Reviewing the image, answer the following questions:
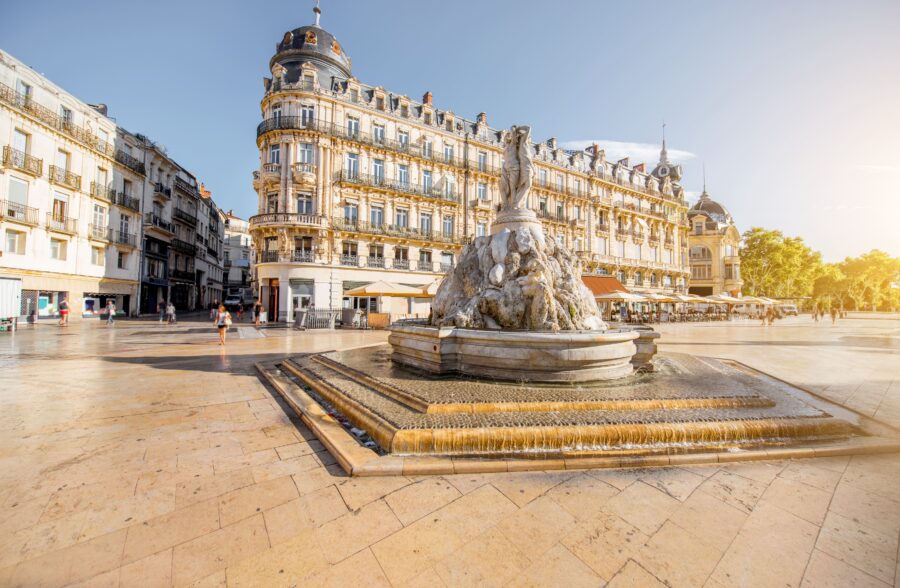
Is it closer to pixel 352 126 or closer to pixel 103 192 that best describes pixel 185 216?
pixel 103 192

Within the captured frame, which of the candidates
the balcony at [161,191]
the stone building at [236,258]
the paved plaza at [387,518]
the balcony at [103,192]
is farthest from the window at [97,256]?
the stone building at [236,258]

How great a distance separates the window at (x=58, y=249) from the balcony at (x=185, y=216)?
13150mm

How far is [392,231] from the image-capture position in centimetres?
2889

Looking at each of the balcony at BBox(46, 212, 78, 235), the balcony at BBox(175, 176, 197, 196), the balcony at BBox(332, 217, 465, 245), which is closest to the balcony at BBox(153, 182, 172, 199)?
the balcony at BBox(175, 176, 197, 196)

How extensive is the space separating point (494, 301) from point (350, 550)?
565 cm

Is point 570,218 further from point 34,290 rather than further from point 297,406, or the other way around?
point 34,290

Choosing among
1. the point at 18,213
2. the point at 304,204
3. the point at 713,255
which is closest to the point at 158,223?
the point at 18,213

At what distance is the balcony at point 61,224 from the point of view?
72.2 ft

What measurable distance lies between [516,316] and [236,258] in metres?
71.0

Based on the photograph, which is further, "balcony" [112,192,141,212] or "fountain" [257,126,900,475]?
"balcony" [112,192,141,212]

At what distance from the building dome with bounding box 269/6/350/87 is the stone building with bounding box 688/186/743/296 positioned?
5366 centimetres

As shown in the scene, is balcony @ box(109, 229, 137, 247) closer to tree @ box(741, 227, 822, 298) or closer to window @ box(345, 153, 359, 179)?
window @ box(345, 153, 359, 179)

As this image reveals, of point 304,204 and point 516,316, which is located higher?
point 304,204

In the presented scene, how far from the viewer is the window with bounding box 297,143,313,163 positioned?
2612 centimetres
